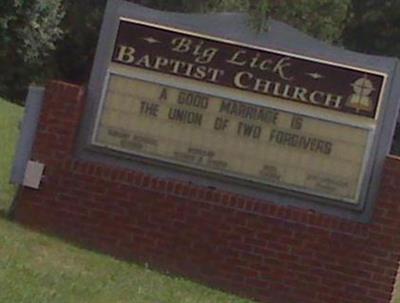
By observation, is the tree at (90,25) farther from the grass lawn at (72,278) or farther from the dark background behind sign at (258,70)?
the grass lawn at (72,278)

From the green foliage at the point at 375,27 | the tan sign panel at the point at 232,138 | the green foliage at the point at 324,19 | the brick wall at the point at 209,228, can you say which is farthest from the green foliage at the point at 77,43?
the tan sign panel at the point at 232,138

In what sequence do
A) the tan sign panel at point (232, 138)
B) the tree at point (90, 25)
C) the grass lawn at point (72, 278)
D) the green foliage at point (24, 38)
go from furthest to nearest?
the tree at point (90, 25)
the green foliage at point (24, 38)
the tan sign panel at point (232, 138)
the grass lawn at point (72, 278)

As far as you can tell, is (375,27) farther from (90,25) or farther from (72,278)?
(72,278)

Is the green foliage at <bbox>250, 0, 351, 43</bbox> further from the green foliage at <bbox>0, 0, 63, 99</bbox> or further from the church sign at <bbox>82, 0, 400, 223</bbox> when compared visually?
the church sign at <bbox>82, 0, 400, 223</bbox>

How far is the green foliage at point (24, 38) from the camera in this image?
26531 mm

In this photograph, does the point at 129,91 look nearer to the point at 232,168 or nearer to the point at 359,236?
the point at 232,168

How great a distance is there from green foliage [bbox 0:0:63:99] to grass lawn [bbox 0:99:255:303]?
16481mm

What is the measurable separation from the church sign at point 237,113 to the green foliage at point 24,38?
51.3 feet

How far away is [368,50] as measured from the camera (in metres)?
40.6

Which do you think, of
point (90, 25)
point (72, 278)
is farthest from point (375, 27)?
point (72, 278)

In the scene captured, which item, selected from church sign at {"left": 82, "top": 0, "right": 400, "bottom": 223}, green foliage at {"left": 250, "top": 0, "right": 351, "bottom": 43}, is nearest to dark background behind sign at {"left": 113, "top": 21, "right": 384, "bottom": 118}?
church sign at {"left": 82, "top": 0, "right": 400, "bottom": 223}

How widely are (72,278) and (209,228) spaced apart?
1963 millimetres

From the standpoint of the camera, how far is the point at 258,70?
10469 millimetres

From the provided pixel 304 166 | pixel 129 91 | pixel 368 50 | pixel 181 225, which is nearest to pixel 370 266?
pixel 304 166
